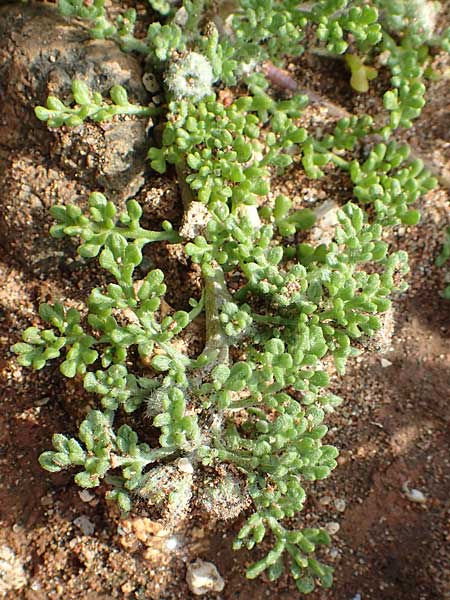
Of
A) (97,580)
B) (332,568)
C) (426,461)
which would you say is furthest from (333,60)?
(97,580)

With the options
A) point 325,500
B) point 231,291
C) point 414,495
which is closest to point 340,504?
point 325,500

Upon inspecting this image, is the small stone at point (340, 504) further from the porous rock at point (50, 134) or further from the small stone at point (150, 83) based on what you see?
the small stone at point (150, 83)

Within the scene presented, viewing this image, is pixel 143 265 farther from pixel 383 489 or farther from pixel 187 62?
pixel 383 489

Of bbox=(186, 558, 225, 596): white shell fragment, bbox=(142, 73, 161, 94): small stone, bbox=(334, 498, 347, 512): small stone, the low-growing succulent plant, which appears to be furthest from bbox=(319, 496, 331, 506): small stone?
bbox=(142, 73, 161, 94): small stone

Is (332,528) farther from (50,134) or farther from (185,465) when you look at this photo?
(50,134)

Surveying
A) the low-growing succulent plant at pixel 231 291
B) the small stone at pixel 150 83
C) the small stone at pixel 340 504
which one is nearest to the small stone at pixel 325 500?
the small stone at pixel 340 504

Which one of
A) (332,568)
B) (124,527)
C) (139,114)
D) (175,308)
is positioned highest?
(139,114)
